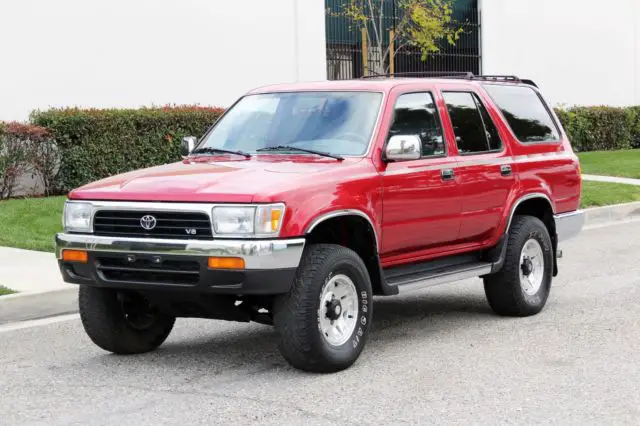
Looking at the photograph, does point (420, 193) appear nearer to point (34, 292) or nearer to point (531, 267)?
point (531, 267)

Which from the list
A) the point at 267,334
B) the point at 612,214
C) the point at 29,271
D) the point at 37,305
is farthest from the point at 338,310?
the point at 612,214

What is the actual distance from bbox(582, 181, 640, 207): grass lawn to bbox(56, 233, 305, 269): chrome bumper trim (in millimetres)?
11485

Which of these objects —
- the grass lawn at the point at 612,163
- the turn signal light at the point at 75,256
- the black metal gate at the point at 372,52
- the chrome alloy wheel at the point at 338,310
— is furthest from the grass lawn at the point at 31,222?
the grass lawn at the point at 612,163

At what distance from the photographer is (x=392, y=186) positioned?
8062 mm

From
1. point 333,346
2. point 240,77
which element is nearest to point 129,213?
point 333,346

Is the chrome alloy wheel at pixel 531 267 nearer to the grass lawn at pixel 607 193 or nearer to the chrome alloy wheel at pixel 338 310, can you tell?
the chrome alloy wheel at pixel 338 310

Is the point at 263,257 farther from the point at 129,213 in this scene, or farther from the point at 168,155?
the point at 168,155

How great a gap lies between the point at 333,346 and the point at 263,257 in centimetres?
84

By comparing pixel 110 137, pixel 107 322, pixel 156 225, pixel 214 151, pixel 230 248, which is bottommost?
pixel 107 322

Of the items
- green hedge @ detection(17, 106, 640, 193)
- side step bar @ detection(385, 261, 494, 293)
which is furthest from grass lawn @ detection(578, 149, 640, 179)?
side step bar @ detection(385, 261, 494, 293)

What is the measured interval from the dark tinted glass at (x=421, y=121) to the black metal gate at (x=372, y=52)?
52.9 ft

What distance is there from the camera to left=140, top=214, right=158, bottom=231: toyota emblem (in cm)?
723

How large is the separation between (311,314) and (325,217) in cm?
63

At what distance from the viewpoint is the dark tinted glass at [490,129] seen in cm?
937
